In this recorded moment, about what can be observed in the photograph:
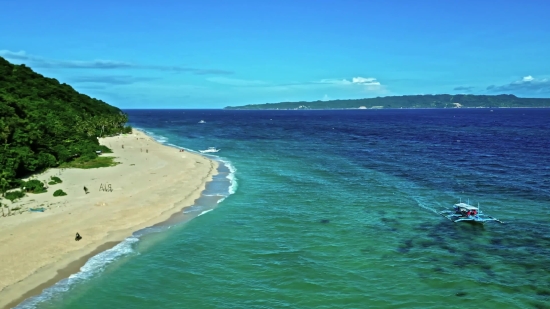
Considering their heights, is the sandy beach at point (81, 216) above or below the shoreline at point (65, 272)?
above

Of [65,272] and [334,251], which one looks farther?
[334,251]

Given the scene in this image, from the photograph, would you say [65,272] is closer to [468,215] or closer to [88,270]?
[88,270]

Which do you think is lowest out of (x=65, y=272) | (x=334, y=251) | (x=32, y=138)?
(x=334, y=251)

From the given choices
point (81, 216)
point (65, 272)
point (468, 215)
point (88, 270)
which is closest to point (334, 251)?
point (468, 215)

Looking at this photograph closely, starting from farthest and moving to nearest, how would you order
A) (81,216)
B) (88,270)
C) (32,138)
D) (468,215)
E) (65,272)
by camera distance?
1. (32,138)
2. (468,215)
3. (81,216)
4. (88,270)
5. (65,272)

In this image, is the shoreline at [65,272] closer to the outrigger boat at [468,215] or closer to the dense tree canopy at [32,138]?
the dense tree canopy at [32,138]

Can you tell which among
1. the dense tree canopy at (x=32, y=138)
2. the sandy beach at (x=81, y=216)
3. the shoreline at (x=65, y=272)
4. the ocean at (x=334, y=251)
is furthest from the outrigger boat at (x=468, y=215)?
the dense tree canopy at (x=32, y=138)

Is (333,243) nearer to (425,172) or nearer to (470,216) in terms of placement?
(470,216)

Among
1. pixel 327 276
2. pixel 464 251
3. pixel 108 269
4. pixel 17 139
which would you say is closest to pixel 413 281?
pixel 327 276
